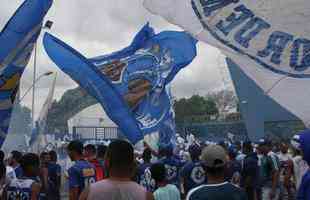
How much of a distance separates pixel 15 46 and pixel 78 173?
191cm

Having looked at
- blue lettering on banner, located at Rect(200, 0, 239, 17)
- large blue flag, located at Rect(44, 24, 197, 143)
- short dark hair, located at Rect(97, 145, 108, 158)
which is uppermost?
large blue flag, located at Rect(44, 24, 197, 143)

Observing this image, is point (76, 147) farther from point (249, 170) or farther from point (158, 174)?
point (249, 170)

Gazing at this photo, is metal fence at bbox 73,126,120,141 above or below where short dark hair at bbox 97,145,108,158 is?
above

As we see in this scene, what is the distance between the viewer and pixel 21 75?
26.2 ft

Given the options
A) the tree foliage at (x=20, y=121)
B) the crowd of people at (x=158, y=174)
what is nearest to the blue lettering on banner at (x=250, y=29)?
the crowd of people at (x=158, y=174)

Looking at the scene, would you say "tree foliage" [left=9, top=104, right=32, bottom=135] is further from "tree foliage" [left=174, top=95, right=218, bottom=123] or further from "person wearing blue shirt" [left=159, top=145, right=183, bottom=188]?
"tree foliage" [left=174, top=95, right=218, bottom=123]

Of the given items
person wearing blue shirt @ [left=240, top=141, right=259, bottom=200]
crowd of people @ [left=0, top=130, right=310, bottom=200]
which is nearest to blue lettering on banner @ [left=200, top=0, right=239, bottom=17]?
crowd of people @ [left=0, top=130, right=310, bottom=200]

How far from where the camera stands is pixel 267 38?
4.29 meters

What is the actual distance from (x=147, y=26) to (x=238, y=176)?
22.5 feet

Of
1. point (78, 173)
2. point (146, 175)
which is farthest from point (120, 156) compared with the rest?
point (146, 175)

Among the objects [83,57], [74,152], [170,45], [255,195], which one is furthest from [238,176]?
[170,45]

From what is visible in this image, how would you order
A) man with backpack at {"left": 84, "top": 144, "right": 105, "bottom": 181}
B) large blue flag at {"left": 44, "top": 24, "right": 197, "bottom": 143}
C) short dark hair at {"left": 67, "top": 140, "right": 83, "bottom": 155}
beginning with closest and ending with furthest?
short dark hair at {"left": 67, "top": 140, "right": 83, "bottom": 155}, man with backpack at {"left": 84, "top": 144, "right": 105, "bottom": 181}, large blue flag at {"left": 44, "top": 24, "right": 197, "bottom": 143}

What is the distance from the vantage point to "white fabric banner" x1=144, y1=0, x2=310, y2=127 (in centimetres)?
422

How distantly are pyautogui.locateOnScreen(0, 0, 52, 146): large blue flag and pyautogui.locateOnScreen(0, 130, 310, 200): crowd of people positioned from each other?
74 centimetres
